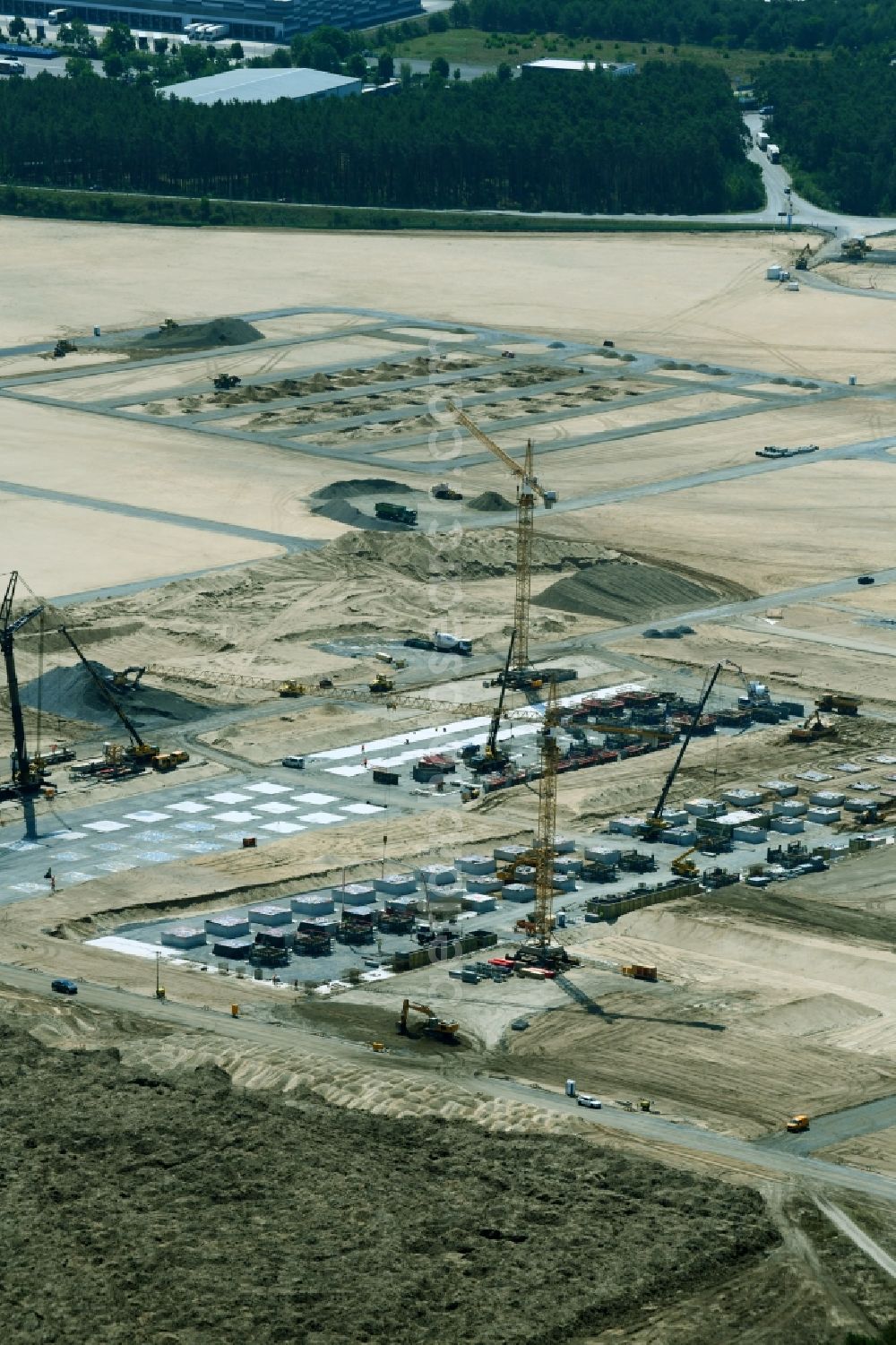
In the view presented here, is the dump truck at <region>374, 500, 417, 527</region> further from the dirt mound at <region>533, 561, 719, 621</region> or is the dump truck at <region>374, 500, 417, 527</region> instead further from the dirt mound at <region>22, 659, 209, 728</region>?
the dirt mound at <region>22, 659, 209, 728</region>

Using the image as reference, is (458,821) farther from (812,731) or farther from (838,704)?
(838,704)

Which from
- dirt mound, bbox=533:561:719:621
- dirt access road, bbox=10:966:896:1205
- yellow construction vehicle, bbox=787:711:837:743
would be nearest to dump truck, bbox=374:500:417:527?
dirt mound, bbox=533:561:719:621

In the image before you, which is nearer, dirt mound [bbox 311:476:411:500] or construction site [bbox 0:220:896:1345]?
construction site [bbox 0:220:896:1345]

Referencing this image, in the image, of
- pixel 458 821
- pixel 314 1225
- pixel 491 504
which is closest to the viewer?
pixel 314 1225

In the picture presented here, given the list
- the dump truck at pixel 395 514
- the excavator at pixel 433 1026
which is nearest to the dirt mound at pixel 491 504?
the dump truck at pixel 395 514

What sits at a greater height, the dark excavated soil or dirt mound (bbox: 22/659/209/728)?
the dark excavated soil

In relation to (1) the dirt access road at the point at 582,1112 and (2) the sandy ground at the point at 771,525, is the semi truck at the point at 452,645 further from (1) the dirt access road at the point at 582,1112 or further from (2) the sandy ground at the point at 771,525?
(1) the dirt access road at the point at 582,1112

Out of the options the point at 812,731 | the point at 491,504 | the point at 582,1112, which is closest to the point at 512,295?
the point at 491,504
